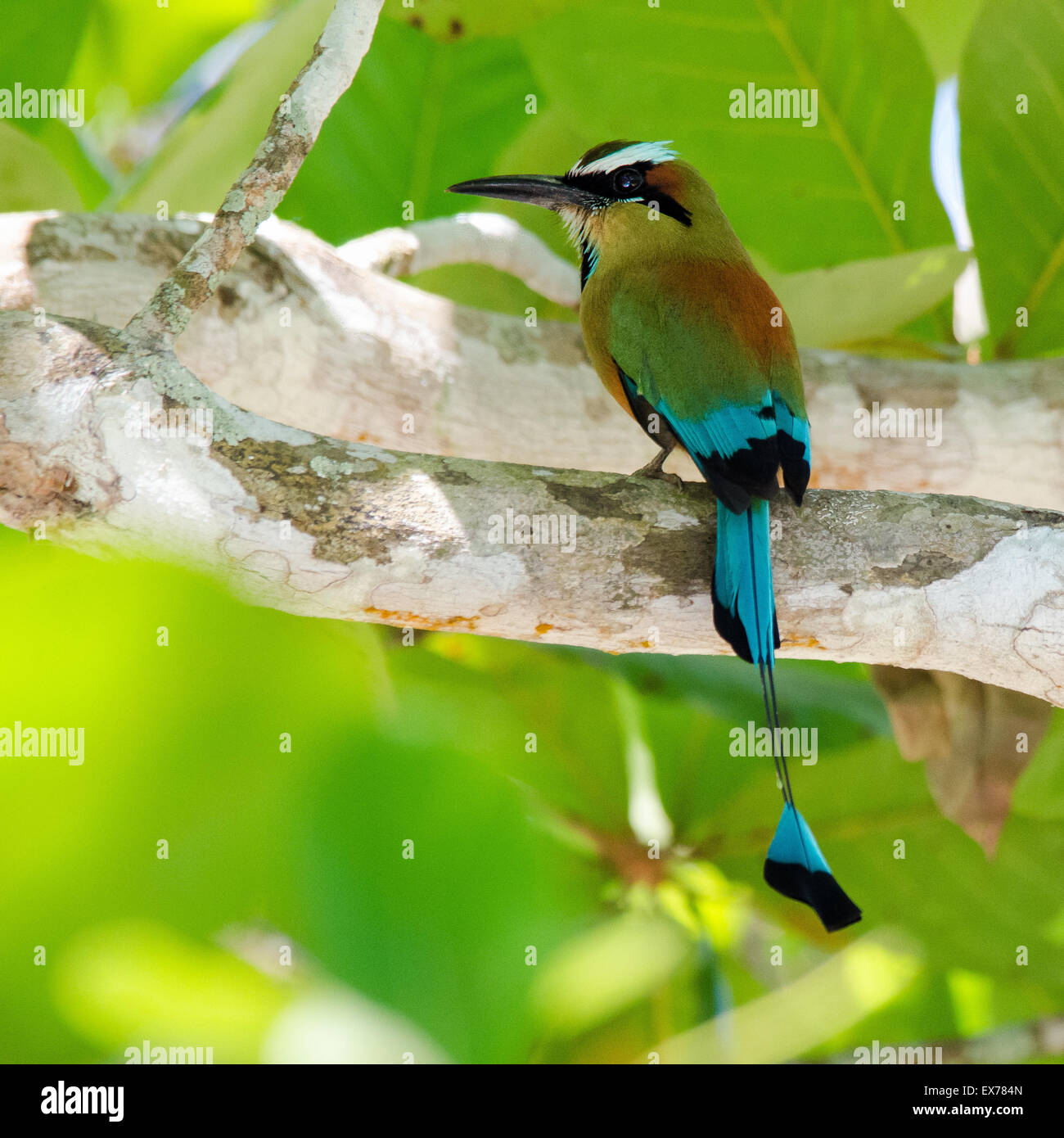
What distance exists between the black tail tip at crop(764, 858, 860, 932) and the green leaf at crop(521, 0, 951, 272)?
1.73m

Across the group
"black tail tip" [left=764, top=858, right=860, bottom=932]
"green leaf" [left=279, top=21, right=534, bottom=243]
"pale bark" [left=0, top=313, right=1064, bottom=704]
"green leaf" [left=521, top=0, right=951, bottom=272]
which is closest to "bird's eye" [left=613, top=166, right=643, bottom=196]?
"green leaf" [left=521, top=0, right=951, bottom=272]

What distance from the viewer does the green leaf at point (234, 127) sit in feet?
8.59

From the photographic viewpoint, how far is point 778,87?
2.69 meters

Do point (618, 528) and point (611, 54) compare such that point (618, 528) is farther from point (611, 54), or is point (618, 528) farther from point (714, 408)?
point (611, 54)

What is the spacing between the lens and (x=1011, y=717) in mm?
2371

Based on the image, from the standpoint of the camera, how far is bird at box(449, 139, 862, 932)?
145cm

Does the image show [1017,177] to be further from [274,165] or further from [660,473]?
[274,165]

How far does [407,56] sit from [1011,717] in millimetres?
2273

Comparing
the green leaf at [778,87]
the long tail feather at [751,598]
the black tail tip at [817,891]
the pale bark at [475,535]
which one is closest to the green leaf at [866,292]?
the green leaf at [778,87]

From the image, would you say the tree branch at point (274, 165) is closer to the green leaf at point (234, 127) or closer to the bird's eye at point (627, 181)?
the bird's eye at point (627, 181)

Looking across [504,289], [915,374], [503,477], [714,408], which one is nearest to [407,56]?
[504,289]

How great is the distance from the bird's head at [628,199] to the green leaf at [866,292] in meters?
0.52

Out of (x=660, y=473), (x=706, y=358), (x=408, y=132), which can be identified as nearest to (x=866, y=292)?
(x=706, y=358)

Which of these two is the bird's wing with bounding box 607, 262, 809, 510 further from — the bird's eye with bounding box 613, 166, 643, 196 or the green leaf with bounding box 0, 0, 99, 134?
the green leaf with bounding box 0, 0, 99, 134
